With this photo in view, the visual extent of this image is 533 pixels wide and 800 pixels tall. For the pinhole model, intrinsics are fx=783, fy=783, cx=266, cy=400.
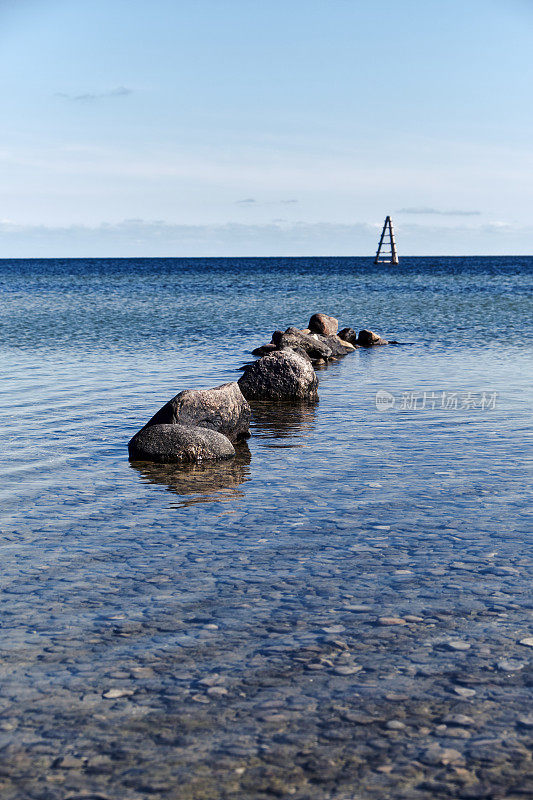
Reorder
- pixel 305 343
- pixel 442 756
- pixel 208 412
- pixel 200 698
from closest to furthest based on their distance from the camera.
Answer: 1. pixel 442 756
2. pixel 200 698
3. pixel 208 412
4. pixel 305 343

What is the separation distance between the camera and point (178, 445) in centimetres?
1195

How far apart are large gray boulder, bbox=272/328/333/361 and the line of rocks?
7158mm

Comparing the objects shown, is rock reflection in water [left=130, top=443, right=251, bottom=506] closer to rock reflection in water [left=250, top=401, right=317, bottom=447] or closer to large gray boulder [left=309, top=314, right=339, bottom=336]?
rock reflection in water [left=250, top=401, right=317, bottom=447]

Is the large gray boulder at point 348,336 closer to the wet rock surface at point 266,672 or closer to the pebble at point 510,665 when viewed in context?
the wet rock surface at point 266,672

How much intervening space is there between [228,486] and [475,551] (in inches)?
149

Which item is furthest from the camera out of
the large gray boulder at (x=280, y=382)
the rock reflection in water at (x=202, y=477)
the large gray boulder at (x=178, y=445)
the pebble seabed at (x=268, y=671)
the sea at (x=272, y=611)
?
the large gray boulder at (x=280, y=382)

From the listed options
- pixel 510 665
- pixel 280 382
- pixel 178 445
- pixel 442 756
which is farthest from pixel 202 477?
pixel 280 382

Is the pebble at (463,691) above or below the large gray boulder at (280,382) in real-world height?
below

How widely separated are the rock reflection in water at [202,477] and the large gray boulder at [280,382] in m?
5.65

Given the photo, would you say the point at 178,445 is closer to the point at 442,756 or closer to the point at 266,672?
the point at 266,672

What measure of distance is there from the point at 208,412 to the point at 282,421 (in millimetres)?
2774

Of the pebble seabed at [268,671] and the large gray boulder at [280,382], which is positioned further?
the large gray boulder at [280,382]

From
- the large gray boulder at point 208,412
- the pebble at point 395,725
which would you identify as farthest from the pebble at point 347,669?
the large gray boulder at point 208,412

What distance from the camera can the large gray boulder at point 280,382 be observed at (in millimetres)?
18078
